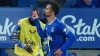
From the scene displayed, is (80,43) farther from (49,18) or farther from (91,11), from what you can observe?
(49,18)

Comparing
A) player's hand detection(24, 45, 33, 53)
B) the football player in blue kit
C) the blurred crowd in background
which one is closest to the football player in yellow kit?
player's hand detection(24, 45, 33, 53)

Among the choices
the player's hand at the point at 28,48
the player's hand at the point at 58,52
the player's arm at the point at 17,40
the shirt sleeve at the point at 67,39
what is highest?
the shirt sleeve at the point at 67,39

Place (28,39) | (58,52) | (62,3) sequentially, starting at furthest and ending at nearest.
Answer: (62,3)
(28,39)
(58,52)

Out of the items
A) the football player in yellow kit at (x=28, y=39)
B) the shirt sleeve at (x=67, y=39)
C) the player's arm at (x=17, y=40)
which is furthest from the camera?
the football player in yellow kit at (x=28, y=39)

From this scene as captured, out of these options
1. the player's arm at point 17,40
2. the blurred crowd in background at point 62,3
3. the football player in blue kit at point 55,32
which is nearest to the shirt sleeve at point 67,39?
the football player in blue kit at point 55,32

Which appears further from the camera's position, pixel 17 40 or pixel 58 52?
pixel 17 40

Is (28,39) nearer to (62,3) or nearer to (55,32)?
(55,32)

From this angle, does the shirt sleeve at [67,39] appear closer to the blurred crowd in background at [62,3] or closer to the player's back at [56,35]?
the player's back at [56,35]

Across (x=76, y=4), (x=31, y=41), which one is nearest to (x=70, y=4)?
(x=76, y=4)

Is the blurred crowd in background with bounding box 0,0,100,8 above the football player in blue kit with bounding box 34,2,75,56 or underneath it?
underneath

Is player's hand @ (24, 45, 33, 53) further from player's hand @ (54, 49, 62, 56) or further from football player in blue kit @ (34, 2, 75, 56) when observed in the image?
player's hand @ (54, 49, 62, 56)

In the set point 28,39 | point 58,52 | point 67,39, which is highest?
point 67,39

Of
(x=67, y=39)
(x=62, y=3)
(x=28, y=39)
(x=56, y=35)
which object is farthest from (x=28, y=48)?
(x=62, y=3)

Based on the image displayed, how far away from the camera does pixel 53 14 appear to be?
8.53 meters
